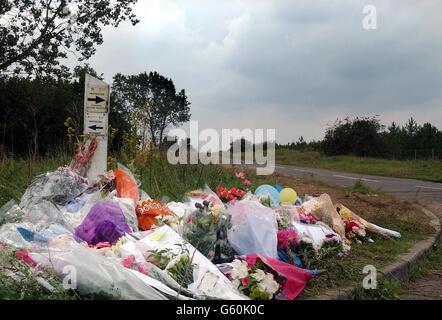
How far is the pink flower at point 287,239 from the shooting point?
443 cm

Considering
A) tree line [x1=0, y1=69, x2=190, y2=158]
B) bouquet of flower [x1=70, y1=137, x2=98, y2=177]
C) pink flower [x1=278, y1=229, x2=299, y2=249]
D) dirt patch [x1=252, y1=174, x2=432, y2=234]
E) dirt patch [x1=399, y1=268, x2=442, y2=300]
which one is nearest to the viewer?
dirt patch [x1=399, y1=268, x2=442, y2=300]

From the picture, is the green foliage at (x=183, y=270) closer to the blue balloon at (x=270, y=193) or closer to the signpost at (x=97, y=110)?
the blue balloon at (x=270, y=193)

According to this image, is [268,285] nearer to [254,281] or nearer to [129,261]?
[254,281]

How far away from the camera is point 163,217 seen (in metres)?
4.83

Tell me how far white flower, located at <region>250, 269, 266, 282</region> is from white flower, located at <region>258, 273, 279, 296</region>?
0.02m

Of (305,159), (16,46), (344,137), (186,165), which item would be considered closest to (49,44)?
(16,46)

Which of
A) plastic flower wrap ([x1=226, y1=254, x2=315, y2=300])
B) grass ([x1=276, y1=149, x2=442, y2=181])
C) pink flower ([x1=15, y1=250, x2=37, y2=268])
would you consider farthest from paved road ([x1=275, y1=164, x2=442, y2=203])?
pink flower ([x1=15, y1=250, x2=37, y2=268])

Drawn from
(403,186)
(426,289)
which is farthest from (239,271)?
(403,186)

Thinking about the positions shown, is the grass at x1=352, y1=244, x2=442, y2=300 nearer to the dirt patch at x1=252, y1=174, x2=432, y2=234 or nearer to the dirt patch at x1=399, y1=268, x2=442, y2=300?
the dirt patch at x1=399, y1=268, x2=442, y2=300

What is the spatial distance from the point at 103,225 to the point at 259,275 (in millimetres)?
1508

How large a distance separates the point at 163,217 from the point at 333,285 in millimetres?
1694

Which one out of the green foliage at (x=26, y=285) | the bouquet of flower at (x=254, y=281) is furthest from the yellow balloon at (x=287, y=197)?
the green foliage at (x=26, y=285)

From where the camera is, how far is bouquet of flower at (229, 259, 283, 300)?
339 centimetres
